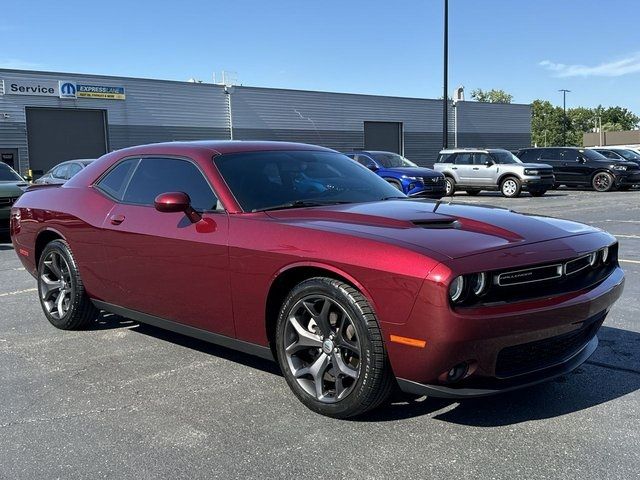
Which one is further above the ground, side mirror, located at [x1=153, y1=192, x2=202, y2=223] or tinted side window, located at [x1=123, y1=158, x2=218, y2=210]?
tinted side window, located at [x1=123, y1=158, x2=218, y2=210]

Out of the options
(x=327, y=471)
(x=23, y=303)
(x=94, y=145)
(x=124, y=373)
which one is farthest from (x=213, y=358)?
(x=94, y=145)

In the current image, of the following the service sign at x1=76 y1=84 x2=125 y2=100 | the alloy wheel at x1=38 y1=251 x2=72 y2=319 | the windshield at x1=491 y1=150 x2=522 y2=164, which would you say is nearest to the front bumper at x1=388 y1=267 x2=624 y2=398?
the alloy wheel at x1=38 y1=251 x2=72 y2=319

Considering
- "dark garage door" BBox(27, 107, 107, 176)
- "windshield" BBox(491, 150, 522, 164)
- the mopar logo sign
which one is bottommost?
"windshield" BBox(491, 150, 522, 164)

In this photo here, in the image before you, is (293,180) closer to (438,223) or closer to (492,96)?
(438,223)

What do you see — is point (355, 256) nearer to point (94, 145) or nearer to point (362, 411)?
point (362, 411)

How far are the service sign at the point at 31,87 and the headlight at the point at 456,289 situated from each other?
2757 centimetres

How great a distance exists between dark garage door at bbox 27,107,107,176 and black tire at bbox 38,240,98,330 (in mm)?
23730

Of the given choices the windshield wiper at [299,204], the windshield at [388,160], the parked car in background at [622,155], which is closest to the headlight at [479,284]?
the windshield wiper at [299,204]

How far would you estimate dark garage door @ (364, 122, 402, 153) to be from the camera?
127ft

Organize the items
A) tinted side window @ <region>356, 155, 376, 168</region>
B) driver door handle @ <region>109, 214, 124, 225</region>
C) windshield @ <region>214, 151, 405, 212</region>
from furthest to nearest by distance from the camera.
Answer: tinted side window @ <region>356, 155, 376, 168</region> < driver door handle @ <region>109, 214, 124, 225</region> < windshield @ <region>214, 151, 405, 212</region>

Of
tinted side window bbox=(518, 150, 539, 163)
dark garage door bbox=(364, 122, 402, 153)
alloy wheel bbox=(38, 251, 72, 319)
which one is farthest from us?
dark garage door bbox=(364, 122, 402, 153)

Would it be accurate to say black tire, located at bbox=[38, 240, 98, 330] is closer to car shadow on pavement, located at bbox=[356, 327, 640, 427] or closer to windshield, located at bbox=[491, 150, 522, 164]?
car shadow on pavement, located at bbox=[356, 327, 640, 427]

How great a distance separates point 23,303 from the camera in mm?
6375

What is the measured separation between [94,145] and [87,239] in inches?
1030
